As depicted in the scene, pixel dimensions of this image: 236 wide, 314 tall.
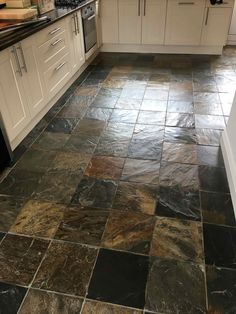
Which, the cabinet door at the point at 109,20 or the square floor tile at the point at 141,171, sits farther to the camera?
the cabinet door at the point at 109,20

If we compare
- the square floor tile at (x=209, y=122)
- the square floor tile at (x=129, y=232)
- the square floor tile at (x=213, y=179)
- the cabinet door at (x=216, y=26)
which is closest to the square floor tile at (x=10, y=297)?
the square floor tile at (x=129, y=232)

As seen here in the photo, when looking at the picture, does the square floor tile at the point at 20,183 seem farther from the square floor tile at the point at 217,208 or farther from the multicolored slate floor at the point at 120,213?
the square floor tile at the point at 217,208

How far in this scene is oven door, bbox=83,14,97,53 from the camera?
3.58 meters

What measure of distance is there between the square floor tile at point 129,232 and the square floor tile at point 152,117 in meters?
1.22

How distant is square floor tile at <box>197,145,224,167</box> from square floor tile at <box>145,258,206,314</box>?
940 mm

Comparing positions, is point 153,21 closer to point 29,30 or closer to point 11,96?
point 29,30

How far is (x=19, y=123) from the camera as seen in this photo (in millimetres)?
2275

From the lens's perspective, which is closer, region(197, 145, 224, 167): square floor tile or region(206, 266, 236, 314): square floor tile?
A: region(206, 266, 236, 314): square floor tile

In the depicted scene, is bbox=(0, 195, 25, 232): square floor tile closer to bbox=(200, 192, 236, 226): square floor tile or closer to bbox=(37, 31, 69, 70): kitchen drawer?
bbox=(200, 192, 236, 226): square floor tile

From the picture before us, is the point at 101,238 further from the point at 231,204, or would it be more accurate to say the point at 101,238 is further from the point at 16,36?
the point at 16,36

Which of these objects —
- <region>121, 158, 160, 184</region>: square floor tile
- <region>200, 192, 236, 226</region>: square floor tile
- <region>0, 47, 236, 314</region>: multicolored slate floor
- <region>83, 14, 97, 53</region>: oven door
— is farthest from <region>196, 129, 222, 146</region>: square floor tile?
<region>83, 14, 97, 53</region>: oven door

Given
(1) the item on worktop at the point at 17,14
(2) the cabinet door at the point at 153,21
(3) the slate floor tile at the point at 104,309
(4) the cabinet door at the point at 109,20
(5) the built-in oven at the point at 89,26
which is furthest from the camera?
(4) the cabinet door at the point at 109,20

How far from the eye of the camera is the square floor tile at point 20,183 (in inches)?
75.5

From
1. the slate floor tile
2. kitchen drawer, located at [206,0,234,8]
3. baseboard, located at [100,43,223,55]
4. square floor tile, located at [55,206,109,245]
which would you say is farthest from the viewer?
baseboard, located at [100,43,223,55]
